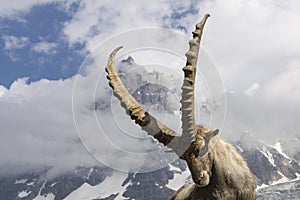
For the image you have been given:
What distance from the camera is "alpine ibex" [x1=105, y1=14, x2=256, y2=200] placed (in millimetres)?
10227

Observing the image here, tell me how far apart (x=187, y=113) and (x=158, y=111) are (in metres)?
4.21

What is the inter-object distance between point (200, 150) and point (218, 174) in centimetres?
74

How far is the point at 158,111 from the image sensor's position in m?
14.0

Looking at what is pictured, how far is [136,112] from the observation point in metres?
10.4

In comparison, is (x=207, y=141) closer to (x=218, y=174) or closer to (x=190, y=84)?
(x=218, y=174)

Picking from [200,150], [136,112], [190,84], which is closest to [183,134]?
[200,150]

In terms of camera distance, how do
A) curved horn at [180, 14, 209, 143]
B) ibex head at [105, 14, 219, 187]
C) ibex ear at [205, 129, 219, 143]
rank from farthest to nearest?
ibex ear at [205, 129, 219, 143] < ibex head at [105, 14, 219, 187] < curved horn at [180, 14, 209, 143]

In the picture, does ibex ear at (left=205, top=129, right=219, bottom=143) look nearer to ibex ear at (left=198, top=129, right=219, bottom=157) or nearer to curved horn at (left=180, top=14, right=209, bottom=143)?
ibex ear at (left=198, top=129, right=219, bottom=157)

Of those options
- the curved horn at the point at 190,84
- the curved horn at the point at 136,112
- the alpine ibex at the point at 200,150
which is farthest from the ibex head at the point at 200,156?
the curved horn at the point at 136,112

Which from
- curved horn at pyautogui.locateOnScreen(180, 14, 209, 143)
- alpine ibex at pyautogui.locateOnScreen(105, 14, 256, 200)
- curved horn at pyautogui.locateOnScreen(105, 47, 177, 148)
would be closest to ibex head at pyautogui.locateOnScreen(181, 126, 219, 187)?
alpine ibex at pyautogui.locateOnScreen(105, 14, 256, 200)

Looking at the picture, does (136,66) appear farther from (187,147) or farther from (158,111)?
(187,147)

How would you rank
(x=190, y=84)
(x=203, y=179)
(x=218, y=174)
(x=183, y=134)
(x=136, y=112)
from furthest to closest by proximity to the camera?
(x=218, y=174) < (x=203, y=179) < (x=136, y=112) < (x=183, y=134) < (x=190, y=84)

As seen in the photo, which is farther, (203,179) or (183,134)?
(203,179)

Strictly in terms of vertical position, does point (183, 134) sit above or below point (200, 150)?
above
